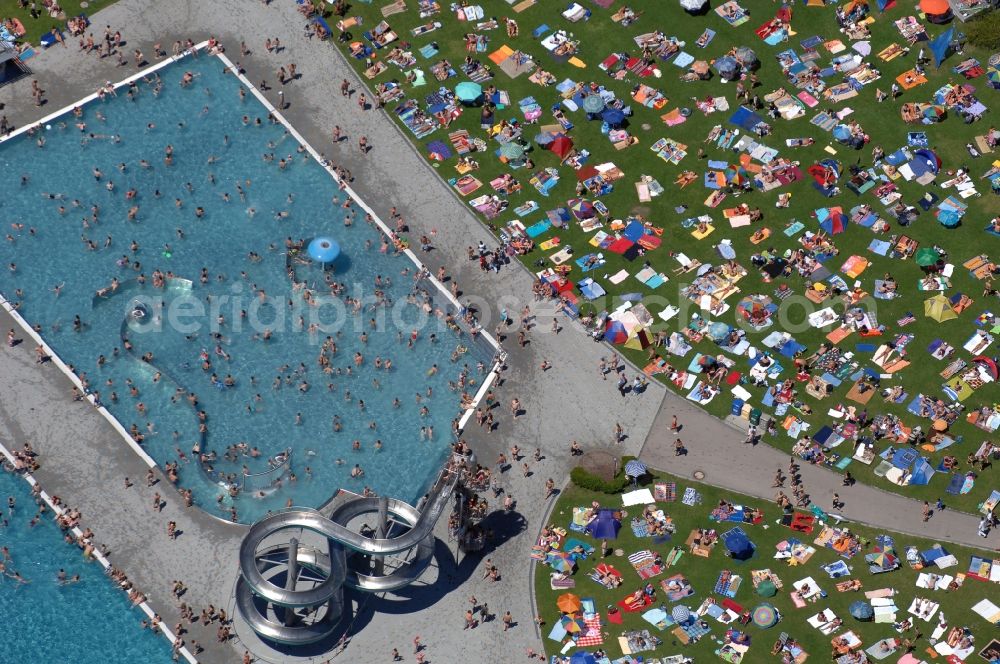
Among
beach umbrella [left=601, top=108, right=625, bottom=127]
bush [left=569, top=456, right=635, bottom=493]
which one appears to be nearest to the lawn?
bush [left=569, top=456, right=635, bottom=493]

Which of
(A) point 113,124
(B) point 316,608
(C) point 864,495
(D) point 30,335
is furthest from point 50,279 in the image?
(C) point 864,495

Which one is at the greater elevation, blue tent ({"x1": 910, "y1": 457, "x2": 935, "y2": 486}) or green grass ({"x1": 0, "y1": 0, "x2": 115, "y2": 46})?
green grass ({"x1": 0, "y1": 0, "x2": 115, "y2": 46})

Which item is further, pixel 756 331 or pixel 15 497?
pixel 756 331

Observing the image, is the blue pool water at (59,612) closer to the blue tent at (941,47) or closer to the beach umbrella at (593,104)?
the beach umbrella at (593,104)

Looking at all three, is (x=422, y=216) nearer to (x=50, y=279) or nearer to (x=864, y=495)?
(x=50, y=279)

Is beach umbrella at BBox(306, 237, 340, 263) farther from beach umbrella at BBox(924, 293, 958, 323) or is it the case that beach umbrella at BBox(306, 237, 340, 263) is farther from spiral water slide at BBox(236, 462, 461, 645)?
beach umbrella at BBox(924, 293, 958, 323)

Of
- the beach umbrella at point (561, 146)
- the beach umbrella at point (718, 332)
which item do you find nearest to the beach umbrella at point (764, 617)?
the beach umbrella at point (718, 332)
